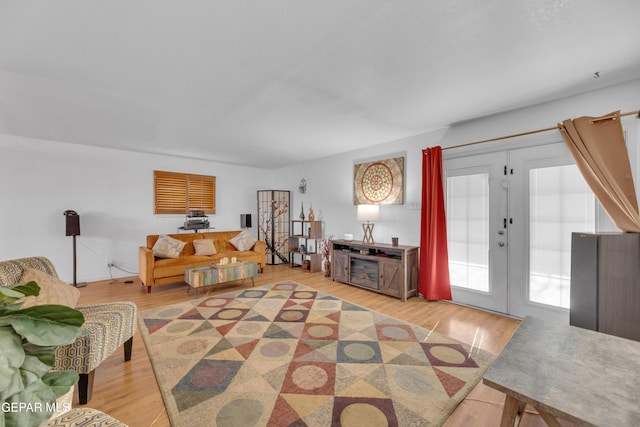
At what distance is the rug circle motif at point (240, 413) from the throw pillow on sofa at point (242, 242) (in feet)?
12.8

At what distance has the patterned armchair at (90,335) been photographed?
5.35 ft

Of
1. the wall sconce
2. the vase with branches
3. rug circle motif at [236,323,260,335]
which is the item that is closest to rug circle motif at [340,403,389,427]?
rug circle motif at [236,323,260,335]

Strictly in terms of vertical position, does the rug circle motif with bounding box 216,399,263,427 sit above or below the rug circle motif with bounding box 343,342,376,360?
above

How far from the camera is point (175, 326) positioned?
281 cm

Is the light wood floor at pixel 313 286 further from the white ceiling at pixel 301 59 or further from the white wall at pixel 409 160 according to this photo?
the white ceiling at pixel 301 59

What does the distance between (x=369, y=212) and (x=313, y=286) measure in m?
1.57

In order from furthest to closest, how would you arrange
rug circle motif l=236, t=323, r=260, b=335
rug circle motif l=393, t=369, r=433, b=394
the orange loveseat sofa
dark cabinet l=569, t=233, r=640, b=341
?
the orange loveseat sofa → rug circle motif l=236, t=323, r=260, b=335 → dark cabinet l=569, t=233, r=640, b=341 → rug circle motif l=393, t=369, r=433, b=394

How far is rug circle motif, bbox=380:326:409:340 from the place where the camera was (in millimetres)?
2605

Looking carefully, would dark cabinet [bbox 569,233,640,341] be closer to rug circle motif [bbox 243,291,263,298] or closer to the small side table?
rug circle motif [bbox 243,291,263,298]

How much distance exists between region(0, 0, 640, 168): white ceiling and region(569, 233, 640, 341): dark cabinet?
58.9 inches

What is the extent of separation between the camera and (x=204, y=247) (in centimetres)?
497

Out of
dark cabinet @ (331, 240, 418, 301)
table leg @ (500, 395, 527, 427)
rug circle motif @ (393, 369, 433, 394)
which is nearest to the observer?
table leg @ (500, 395, 527, 427)

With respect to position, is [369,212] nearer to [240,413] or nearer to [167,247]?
[240,413]

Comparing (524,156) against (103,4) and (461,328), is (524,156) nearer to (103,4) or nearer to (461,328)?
(461,328)
